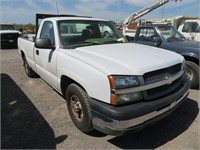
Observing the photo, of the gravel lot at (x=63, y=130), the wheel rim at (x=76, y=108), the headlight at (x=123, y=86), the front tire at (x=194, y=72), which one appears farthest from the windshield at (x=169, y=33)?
the headlight at (x=123, y=86)

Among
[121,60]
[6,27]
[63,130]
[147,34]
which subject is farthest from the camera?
[6,27]

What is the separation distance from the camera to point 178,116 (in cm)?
371

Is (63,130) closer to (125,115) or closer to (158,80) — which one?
(125,115)

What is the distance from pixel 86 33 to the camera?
4.08m

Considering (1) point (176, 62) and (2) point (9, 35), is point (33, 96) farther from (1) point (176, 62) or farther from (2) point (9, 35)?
(2) point (9, 35)

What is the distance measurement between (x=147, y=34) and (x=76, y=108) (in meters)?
4.54

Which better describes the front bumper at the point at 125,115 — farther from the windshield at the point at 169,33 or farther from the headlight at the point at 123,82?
the windshield at the point at 169,33

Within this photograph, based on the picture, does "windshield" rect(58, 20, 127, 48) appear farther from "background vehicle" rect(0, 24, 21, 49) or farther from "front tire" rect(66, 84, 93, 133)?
"background vehicle" rect(0, 24, 21, 49)

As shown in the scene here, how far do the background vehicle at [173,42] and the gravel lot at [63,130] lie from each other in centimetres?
86

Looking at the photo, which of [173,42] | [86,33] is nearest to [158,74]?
[86,33]

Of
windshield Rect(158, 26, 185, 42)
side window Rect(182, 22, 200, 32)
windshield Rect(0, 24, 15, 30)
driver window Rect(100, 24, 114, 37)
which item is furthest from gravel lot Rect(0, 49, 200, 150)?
windshield Rect(0, 24, 15, 30)

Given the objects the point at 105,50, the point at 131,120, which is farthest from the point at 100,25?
the point at 131,120

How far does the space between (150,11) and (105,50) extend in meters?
17.0

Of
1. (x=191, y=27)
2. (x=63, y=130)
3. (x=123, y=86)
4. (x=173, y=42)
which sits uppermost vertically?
(x=191, y=27)
